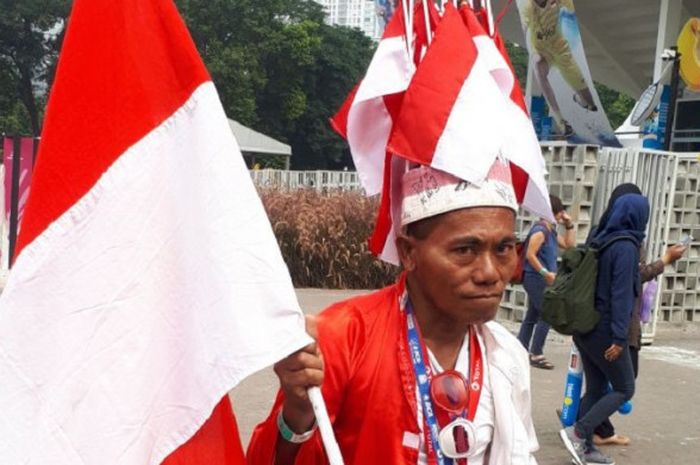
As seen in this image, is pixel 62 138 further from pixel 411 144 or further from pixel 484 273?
pixel 484 273

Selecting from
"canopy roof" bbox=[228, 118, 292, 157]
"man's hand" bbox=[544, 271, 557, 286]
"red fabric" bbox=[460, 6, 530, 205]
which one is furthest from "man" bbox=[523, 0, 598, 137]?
"canopy roof" bbox=[228, 118, 292, 157]

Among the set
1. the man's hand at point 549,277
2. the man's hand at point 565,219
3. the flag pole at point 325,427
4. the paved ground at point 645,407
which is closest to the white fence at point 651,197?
the paved ground at point 645,407

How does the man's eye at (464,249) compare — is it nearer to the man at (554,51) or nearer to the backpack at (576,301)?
the backpack at (576,301)

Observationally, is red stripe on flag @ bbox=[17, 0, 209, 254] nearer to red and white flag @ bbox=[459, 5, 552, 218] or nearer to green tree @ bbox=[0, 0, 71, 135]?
red and white flag @ bbox=[459, 5, 552, 218]

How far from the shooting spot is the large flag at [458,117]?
215 cm

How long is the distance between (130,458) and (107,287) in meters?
0.38

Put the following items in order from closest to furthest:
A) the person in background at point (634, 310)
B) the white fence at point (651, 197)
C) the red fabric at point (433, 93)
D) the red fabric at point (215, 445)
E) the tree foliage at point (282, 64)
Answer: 1. the red fabric at point (215, 445)
2. the red fabric at point (433, 93)
3. the person in background at point (634, 310)
4. the white fence at point (651, 197)
5. the tree foliage at point (282, 64)

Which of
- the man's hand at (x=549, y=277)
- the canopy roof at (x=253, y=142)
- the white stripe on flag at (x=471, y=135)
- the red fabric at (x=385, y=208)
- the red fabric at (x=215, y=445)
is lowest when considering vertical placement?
the man's hand at (x=549, y=277)

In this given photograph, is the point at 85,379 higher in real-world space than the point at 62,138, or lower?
lower

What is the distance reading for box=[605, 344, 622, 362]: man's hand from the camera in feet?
16.9

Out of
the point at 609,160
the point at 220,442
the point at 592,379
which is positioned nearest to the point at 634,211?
the point at 592,379

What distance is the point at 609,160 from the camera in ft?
32.5

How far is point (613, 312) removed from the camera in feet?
17.1

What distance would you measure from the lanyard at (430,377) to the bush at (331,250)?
10497 mm
